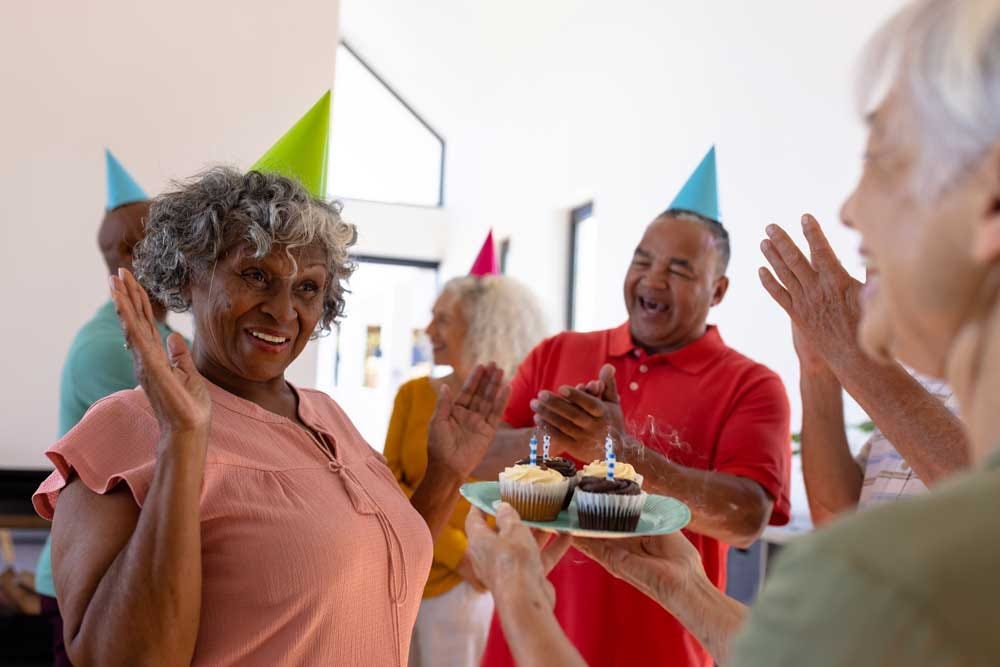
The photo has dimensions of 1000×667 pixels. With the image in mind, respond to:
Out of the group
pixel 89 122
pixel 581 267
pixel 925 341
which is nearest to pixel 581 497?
pixel 925 341

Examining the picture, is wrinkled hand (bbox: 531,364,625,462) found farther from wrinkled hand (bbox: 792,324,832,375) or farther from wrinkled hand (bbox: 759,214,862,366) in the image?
wrinkled hand (bbox: 759,214,862,366)

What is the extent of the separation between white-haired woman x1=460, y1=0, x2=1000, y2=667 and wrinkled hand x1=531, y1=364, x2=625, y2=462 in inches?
43.7

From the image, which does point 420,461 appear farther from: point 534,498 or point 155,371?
point 155,371

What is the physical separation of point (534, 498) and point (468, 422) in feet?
0.67

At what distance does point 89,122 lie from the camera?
153 inches

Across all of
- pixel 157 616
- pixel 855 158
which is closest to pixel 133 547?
pixel 157 616

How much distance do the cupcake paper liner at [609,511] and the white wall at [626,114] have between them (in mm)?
895

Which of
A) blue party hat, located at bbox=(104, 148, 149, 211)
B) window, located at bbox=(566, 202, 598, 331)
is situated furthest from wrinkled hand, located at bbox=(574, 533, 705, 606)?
window, located at bbox=(566, 202, 598, 331)

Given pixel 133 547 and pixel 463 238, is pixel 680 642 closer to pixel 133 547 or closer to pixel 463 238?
pixel 133 547

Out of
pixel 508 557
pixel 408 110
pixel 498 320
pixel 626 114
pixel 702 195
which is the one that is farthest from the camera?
pixel 408 110

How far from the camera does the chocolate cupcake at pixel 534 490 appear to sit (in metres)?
1.73

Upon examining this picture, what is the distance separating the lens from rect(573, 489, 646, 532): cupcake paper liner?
61.5 inches

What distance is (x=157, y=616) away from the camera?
123 centimetres

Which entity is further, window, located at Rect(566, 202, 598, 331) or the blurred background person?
window, located at Rect(566, 202, 598, 331)
